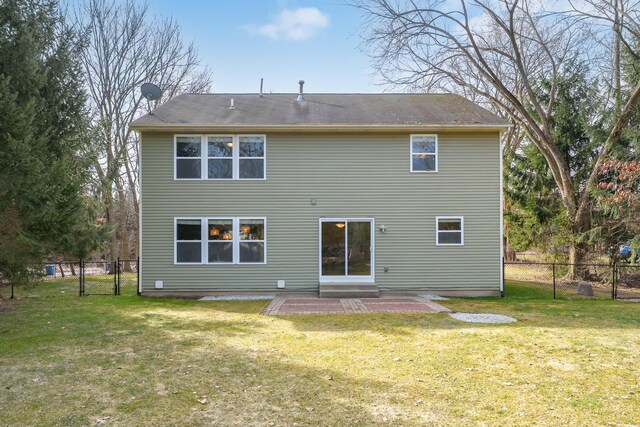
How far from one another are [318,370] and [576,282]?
14.4m

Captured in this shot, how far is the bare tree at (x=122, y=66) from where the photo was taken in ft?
70.8

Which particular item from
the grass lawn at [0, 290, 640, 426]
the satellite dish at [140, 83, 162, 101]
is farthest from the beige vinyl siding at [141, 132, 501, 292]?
the grass lawn at [0, 290, 640, 426]

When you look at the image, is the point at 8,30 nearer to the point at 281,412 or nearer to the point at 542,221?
the point at 281,412

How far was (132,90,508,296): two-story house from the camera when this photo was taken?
12.5m

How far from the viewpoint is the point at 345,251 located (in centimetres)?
1254

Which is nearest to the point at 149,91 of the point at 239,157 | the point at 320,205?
the point at 239,157

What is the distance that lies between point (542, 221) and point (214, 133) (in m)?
14.1

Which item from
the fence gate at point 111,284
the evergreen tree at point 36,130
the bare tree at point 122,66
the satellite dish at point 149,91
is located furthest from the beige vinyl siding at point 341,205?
the bare tree at point 122,66

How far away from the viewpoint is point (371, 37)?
14820 mm

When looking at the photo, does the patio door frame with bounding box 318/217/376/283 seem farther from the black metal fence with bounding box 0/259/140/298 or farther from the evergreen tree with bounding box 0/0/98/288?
the evergreen tree with bounding box 0/0/98/288

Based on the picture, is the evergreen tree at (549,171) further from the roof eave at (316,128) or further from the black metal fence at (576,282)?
the roof eave at (316,128)

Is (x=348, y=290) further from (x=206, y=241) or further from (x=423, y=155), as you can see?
(x=423, y=155)

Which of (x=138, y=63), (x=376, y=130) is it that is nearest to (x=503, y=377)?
(x=376, y=130)

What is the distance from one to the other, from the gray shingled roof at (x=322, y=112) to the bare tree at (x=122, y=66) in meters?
8.74
